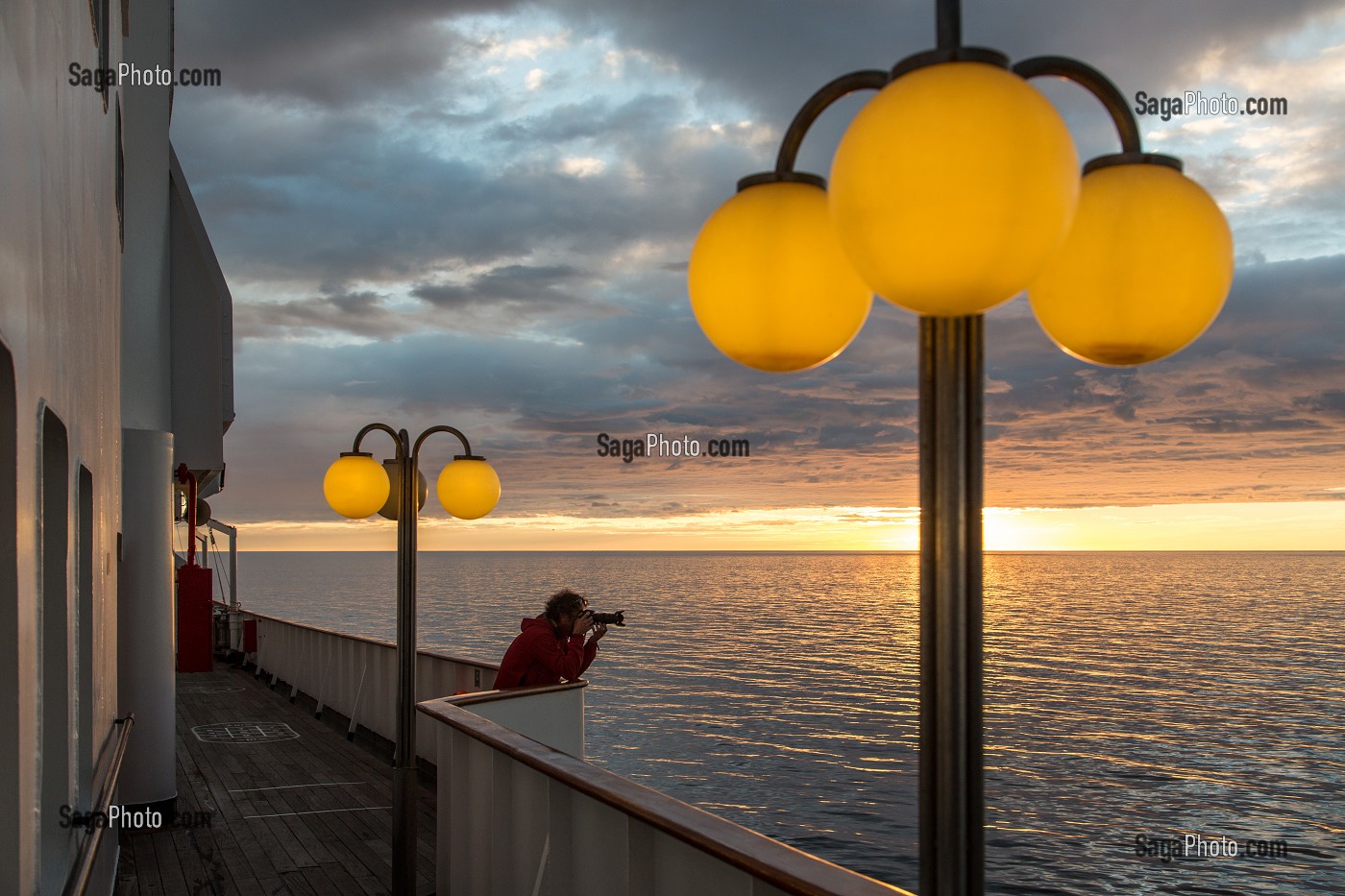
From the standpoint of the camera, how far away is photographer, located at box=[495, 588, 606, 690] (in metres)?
7.18

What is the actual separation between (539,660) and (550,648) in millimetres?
118

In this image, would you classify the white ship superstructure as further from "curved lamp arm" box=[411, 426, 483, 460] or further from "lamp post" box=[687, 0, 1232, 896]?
"curved lamp arm" box=[411, 426, 483, 460]

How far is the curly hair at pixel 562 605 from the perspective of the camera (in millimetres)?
7328

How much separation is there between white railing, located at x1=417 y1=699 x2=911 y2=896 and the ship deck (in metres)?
1.18

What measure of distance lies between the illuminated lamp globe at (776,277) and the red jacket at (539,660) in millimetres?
5340

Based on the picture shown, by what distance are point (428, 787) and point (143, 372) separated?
16.6 ft

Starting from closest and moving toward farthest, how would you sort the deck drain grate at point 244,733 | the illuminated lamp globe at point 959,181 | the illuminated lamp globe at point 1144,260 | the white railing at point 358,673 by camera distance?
the illuminated lamp globe at point 959,181 < the illuminated lamp globe at point 1144,260 < the white railing at point 358,673 < the deck drain grate at point 244,733

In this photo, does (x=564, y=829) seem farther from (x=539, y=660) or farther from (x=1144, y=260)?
(x=1144, y=260)

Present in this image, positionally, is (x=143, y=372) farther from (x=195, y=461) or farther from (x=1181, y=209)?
(x=1181, y=209)

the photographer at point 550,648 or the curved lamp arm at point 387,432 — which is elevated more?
the curved lamp arm at point 387,432

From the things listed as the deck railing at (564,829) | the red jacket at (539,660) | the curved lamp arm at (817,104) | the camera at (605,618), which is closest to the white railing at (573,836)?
the deck railing at (564,829)

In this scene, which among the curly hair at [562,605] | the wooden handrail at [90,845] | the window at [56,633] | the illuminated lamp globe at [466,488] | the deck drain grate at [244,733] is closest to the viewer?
the wooden handrail at [90,845]

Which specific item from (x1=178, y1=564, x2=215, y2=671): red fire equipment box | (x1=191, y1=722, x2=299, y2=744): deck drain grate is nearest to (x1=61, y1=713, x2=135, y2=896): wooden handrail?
(x1=178, y1=564, x2=215, y2=671): red fire equipment box

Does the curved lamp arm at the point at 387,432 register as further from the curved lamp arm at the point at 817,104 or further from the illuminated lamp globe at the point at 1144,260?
the illuminated lamp globe at the point at 1144,260
